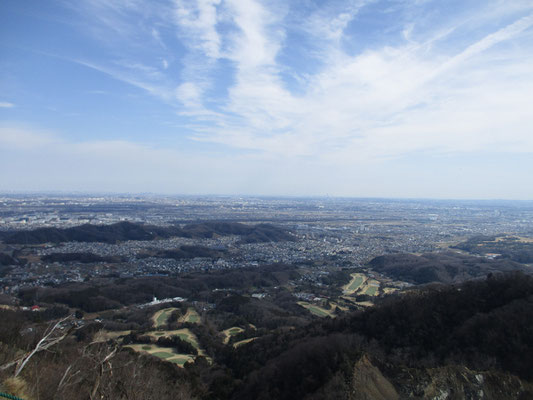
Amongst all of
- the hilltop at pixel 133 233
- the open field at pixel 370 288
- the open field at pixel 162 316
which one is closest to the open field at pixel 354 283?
the open field at pixel 370 288

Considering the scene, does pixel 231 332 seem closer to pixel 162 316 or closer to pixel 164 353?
pixel 164 353

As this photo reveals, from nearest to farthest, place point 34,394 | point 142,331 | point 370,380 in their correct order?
point 34,394
point 370,380
point 142,331

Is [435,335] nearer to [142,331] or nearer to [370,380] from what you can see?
[370,380]

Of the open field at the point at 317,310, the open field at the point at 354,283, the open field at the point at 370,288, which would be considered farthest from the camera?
the open field at the point at 354,283

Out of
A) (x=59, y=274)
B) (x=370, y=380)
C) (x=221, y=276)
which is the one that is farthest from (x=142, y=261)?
(x=370, y=380)

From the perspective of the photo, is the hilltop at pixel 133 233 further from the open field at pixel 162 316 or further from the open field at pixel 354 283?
the open field at pixel 162 316

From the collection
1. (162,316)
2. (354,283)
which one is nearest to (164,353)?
(162,316)

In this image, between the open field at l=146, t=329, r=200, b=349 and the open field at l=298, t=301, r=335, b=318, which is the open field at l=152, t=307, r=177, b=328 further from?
the open field at l=298, t=301, r=335, b=318
